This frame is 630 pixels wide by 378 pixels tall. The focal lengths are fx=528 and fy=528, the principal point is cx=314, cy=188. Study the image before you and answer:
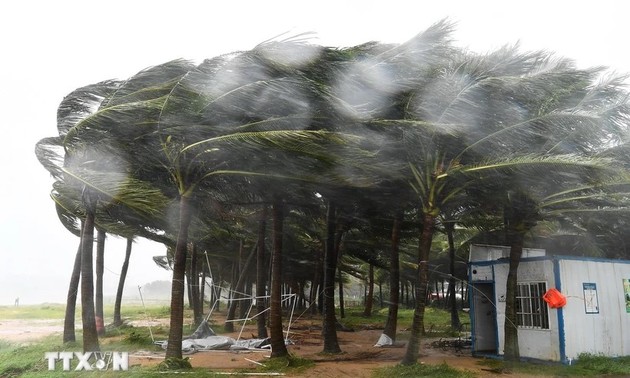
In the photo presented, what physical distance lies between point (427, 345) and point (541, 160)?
11.0 m

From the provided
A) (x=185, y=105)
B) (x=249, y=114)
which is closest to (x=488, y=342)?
(x=249, y=114)

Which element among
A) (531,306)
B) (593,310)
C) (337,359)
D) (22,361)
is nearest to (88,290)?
(22,361)

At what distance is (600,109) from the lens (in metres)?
12.5

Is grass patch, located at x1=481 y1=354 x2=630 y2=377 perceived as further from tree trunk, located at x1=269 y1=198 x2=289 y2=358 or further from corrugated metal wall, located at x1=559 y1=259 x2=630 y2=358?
tree trunk, located at x1=269 y1=198 x2=289 y2=358

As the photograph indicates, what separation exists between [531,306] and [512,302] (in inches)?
30.9

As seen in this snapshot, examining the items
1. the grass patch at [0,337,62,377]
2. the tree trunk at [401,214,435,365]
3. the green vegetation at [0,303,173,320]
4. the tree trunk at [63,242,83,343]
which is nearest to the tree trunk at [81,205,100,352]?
the grass patch at [0,337,62,377]

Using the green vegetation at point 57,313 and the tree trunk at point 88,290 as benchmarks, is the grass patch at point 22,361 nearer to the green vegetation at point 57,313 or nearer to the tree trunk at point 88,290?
the tree trunk at point 88,290

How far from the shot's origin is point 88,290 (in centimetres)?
1260

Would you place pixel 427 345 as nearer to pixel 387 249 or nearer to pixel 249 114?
pixel 387 249

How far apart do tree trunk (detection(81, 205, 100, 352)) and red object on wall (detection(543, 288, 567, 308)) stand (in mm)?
11180

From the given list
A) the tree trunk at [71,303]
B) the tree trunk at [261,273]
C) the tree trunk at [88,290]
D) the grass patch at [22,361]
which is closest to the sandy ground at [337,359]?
the tree trunk at [88,290]

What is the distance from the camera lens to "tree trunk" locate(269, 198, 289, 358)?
13805mm

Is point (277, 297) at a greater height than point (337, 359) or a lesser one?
greater

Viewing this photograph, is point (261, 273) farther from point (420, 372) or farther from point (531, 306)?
point (531, 306)
